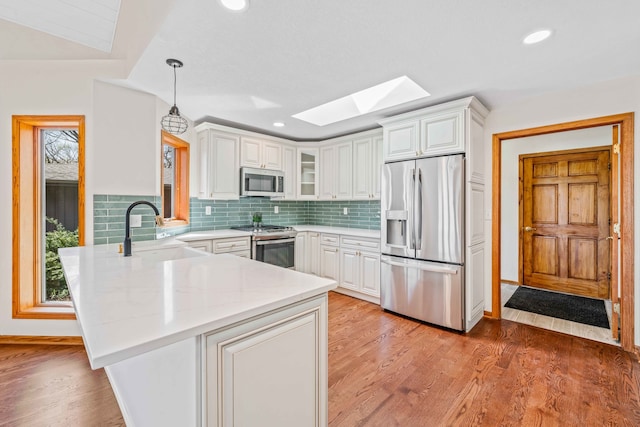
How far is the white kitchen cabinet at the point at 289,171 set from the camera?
448 centimetres

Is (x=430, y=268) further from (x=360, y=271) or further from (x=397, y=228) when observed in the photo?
(x=360, y=271)

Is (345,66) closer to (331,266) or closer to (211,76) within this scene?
(211,76)

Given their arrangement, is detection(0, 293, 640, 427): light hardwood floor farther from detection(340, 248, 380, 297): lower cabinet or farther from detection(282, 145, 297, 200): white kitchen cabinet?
detection(282, 145, 297, 200): white kitchen cabinet

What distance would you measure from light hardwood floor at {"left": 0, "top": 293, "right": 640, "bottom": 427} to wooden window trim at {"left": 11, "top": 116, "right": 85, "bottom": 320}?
34 cm

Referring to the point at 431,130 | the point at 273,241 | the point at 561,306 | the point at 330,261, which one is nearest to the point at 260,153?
the point at 273,241

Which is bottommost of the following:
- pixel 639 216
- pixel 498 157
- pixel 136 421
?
pixel 136 421

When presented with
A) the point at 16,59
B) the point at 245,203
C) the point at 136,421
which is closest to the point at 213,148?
the point at 245,203

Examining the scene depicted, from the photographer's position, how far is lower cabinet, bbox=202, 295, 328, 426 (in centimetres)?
91

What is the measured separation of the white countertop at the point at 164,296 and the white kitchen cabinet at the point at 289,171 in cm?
289

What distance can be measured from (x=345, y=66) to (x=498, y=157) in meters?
2.03

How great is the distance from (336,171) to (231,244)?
192cm

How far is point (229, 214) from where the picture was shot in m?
4.17

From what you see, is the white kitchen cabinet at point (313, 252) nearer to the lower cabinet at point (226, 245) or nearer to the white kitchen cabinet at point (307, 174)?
the white kitchen cabinet at point (307, 174)

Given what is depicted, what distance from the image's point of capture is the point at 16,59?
2529 mm
